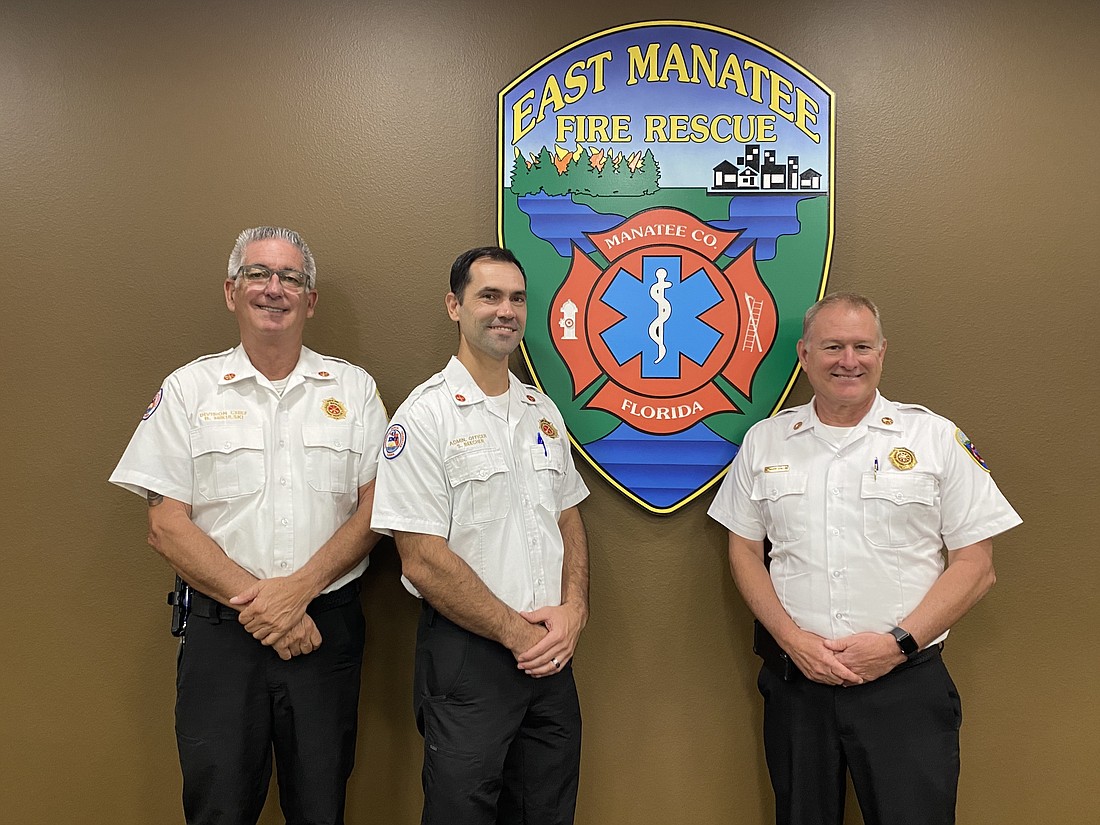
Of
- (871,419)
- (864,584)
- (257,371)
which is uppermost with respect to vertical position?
(257,371)

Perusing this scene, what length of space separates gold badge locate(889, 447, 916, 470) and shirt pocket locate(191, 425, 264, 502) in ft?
5.15

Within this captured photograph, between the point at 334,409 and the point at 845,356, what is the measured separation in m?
1.30

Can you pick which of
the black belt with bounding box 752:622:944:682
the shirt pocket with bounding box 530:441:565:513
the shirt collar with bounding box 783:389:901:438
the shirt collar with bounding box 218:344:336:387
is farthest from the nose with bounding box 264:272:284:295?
the black belt with bounding box 752:622:944:682

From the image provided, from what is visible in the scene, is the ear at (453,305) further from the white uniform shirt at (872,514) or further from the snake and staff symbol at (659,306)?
the white uniform shirt at (872,514)

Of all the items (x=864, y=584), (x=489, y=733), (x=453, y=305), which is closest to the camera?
(x=489, y=733)

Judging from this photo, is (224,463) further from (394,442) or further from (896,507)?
(896,507)

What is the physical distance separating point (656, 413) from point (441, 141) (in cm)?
104

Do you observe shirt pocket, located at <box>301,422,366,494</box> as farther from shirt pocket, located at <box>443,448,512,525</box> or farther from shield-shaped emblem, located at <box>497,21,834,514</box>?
shield-shaped emblem, located at <box>497,21,834,514</box>

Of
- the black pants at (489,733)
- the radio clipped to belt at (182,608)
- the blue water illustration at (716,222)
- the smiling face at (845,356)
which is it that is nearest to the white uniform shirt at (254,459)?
the radio clipped to belt at (182,608)

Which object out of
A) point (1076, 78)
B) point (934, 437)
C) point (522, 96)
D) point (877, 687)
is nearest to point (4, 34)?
point (522, 96)

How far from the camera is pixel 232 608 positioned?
1.75m

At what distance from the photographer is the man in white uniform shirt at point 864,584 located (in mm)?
1688

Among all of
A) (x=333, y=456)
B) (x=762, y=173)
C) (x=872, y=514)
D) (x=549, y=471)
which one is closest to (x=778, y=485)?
(x=872, y=514)

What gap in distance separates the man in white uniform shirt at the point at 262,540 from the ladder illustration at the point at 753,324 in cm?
109
